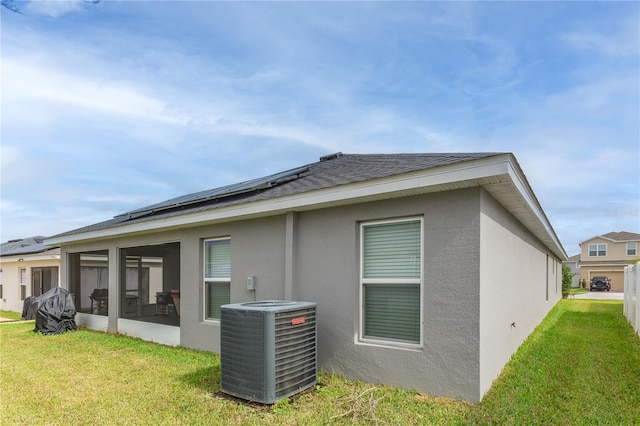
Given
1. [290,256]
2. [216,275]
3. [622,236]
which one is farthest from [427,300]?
[622,236]

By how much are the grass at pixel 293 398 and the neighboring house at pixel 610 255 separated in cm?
3754

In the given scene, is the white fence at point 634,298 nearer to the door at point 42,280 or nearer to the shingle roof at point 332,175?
A: the shingle roof at point 332,175

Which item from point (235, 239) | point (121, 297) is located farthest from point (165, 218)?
point (121, 297)

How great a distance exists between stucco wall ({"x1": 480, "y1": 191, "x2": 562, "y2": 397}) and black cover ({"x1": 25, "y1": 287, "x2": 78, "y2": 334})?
33.3 ft

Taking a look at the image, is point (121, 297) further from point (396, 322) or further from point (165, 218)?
point (396, 322)

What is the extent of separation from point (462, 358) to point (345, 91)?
6947 millimetres

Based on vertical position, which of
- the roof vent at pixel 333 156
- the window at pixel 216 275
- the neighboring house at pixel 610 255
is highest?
the roof vent at pixel 333 156

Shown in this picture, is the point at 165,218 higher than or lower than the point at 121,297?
higher

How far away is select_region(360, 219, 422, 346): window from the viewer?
4.87m

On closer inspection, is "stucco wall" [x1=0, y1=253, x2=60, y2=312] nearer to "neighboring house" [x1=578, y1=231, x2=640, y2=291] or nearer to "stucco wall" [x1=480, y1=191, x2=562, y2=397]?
"stucco wall" [x1=480, y1=191, x2=562, y2=397]

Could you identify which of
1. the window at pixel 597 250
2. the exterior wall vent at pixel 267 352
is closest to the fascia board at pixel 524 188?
the exterior wall vent at pixel 267 352

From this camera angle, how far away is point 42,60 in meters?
7.80

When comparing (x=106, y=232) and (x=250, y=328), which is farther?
(x=106, y=232)

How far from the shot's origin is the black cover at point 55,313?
9.92 m
